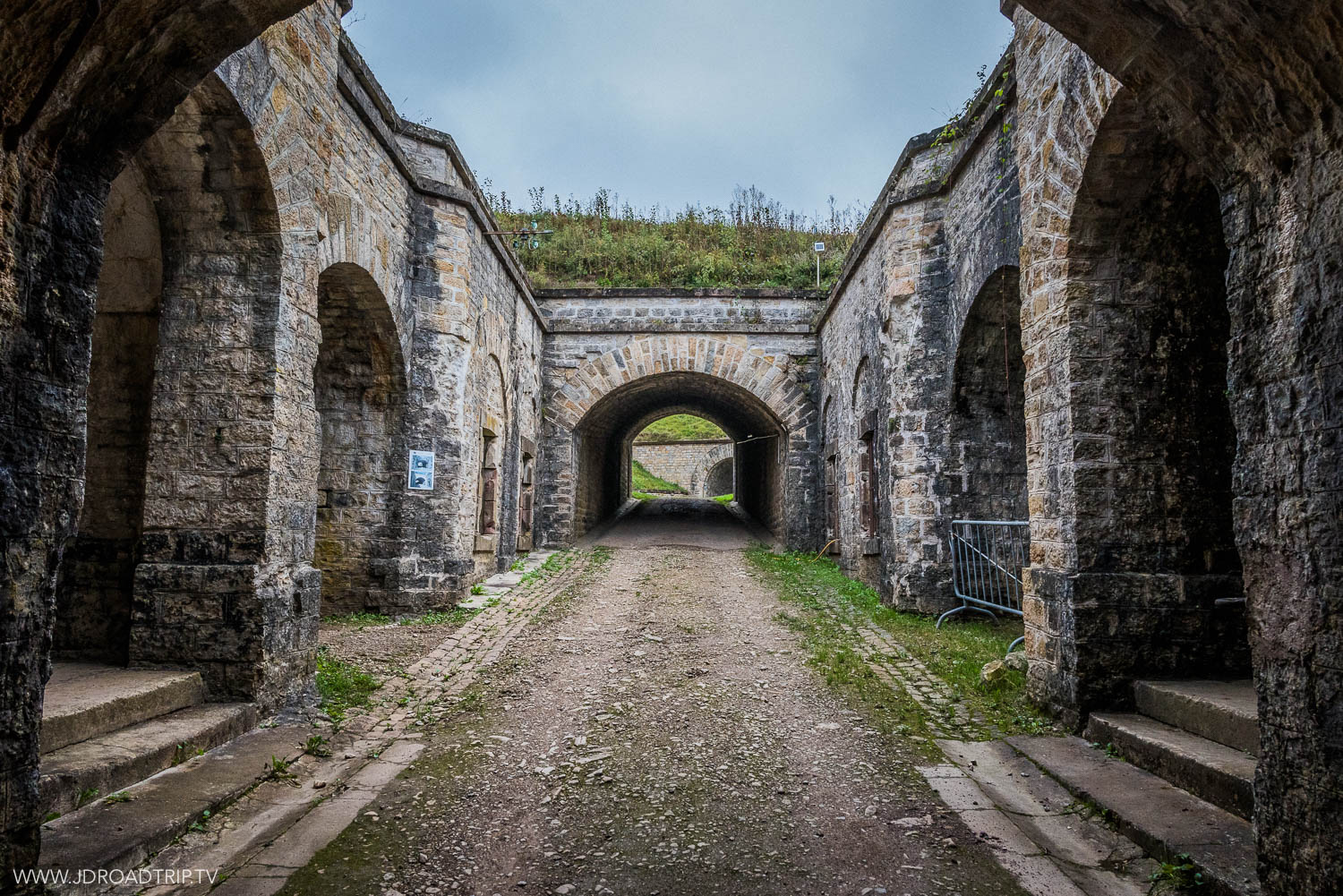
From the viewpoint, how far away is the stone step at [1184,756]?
9.57 ft

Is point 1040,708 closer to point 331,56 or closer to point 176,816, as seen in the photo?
point 176,816

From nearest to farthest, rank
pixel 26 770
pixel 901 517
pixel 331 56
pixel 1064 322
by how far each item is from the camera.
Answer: pixel 26 770
pixel 1064 322
pixel 331 56
pixel 901 517

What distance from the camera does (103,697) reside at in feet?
11.3

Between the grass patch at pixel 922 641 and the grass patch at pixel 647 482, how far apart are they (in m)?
20.6

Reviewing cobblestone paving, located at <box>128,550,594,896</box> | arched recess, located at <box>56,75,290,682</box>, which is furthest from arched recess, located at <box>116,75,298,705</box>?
cobblestone paving, located at <box>128,550,594,896</box>

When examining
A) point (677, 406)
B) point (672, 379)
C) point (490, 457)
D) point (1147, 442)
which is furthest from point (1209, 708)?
point (677, 406)

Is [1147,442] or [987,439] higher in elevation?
[987,439]

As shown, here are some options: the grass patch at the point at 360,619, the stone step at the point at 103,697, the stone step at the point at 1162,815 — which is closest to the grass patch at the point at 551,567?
the grass patch at the point at 360,619

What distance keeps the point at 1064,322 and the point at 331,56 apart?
198 inches

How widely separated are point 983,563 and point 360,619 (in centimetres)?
637

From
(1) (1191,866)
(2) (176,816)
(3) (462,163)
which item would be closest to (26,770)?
(2) (176,816)

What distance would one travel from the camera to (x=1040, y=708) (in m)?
4.44

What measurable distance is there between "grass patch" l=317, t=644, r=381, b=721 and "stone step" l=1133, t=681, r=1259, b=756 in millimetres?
4458

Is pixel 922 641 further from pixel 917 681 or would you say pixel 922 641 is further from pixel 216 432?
pixel 216 432
